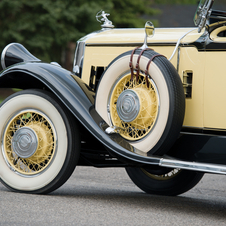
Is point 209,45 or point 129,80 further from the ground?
point 209,45

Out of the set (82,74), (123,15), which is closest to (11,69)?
(82,74)

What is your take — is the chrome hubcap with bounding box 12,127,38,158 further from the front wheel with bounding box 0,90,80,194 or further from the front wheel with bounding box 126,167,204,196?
A: the front wheel with bounding box 126,167,204,196

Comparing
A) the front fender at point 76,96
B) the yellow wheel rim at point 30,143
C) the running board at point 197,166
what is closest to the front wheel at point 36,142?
the yellow wheel rim at point 30,143

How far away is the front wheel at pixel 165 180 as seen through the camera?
14.1 feet

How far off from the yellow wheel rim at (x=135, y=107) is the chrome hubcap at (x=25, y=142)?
31.0 inches

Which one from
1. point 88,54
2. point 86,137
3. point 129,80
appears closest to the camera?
point 129,80

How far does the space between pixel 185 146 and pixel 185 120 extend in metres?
0.25

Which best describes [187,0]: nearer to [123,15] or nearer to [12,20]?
[123,15]

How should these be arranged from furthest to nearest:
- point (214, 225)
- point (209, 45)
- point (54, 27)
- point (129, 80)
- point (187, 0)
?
point (187, 0) → point (54, 27) → point (129, 80) → point (209, 45) → point (214, 225)

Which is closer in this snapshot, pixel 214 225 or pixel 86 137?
pixel 214 225

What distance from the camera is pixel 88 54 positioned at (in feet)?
14.9

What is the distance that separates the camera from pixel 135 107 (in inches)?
141

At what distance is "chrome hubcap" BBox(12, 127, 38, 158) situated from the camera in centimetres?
374

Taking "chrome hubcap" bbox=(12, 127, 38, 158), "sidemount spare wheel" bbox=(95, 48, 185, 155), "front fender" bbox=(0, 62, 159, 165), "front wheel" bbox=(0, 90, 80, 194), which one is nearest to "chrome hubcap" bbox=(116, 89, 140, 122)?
"sidemount spare wheel" bbox=(95, 48, 185, 155)
